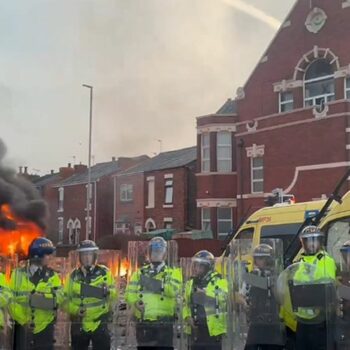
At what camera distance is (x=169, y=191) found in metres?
40.5

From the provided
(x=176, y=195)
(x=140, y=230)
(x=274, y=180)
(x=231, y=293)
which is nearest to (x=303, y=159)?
(x=274, y=180)

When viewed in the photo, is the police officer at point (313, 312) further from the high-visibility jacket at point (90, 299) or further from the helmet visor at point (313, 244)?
the high-visibility jacket at point (90, 299)

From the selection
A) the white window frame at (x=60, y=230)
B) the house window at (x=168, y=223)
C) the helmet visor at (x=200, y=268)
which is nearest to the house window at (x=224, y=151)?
the house window at (x=168, y=223)

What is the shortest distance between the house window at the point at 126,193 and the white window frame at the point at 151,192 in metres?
2.29

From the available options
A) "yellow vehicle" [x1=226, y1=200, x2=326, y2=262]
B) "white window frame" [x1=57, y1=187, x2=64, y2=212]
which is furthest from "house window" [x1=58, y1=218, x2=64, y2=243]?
"yellow vehicle" [x1=226, y1=200, x2=326, y2=262]

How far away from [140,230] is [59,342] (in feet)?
113

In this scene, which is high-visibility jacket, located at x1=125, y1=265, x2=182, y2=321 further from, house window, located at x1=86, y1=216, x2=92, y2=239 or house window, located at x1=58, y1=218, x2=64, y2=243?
house window, located at x1=58, y1=218, x2=64, y2=243

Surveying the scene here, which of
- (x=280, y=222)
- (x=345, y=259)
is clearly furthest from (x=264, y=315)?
(x=280, y=222)

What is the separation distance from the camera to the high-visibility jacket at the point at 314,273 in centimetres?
739

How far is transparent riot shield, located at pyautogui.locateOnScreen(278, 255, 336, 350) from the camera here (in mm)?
7324

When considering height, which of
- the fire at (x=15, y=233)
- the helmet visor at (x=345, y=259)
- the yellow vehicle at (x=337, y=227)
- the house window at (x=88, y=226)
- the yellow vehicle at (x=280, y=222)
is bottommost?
the helmet visor at (x=345, y=259)

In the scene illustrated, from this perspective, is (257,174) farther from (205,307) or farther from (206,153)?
(205,307)

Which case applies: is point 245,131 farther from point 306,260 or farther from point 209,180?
point 306,260

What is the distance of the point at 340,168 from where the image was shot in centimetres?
2750
